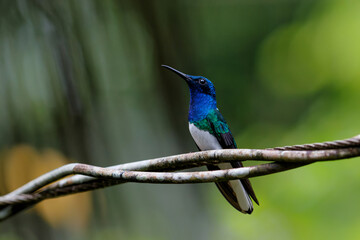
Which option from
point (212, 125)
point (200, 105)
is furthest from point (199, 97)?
point (212, 125)

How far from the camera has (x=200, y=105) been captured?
286cm

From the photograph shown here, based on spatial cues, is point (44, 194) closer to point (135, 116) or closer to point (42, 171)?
point (42, 171)

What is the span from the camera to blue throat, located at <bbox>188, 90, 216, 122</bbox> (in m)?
2.80

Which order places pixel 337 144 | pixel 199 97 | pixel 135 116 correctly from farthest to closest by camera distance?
pixel 135 116 < pixel 199 97 < pixel 337 144

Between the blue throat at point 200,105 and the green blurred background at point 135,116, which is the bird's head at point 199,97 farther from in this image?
the green blurred background at point 135,116

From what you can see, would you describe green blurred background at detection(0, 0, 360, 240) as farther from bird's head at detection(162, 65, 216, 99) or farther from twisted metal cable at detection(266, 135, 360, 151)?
twisted metal cable at detection(266, 135, 360, 151)

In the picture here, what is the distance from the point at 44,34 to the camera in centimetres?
288

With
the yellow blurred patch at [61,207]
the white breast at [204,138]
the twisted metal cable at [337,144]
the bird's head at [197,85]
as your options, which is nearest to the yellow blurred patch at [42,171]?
the yellow blurred patch at [61,207]

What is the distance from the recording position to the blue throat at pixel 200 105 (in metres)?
2.80

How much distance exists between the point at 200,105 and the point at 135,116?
0.66m

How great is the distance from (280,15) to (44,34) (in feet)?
13.1

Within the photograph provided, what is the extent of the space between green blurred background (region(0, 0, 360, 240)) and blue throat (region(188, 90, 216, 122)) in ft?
1.82

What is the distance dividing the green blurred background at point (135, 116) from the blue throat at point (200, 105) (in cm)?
55

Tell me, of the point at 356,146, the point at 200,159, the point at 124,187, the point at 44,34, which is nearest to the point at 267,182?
the point at 124,187
